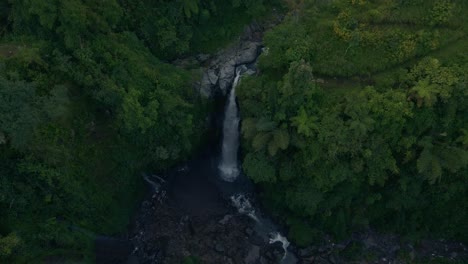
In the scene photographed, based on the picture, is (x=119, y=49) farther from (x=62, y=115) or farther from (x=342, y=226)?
(x=342, y=226)

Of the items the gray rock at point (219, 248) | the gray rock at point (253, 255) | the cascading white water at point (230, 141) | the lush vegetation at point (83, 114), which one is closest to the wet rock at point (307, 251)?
the gray rock at point (253, 255)

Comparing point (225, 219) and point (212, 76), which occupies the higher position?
point (212, 76)

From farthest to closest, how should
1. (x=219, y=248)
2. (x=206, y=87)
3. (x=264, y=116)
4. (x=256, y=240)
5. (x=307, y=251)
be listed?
(x=206, y=87) → (x=256, y=240) → (x=307, y=251) → (x=219, y=248) → (x=264, y=116)

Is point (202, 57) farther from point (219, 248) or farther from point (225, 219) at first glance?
point (219, 248)

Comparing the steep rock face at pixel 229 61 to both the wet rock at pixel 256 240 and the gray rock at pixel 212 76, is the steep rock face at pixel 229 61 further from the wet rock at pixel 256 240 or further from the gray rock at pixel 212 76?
the wet rock at pixel 256 240

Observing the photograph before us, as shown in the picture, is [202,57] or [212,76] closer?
[212,76]

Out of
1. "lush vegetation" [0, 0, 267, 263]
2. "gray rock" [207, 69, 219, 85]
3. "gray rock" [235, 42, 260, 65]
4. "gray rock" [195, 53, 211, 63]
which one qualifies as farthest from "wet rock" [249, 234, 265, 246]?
"gray rock" [195, 53, 211, 63]

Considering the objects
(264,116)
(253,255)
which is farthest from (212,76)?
(253,255)

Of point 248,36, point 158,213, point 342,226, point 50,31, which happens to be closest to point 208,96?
point 248,36
